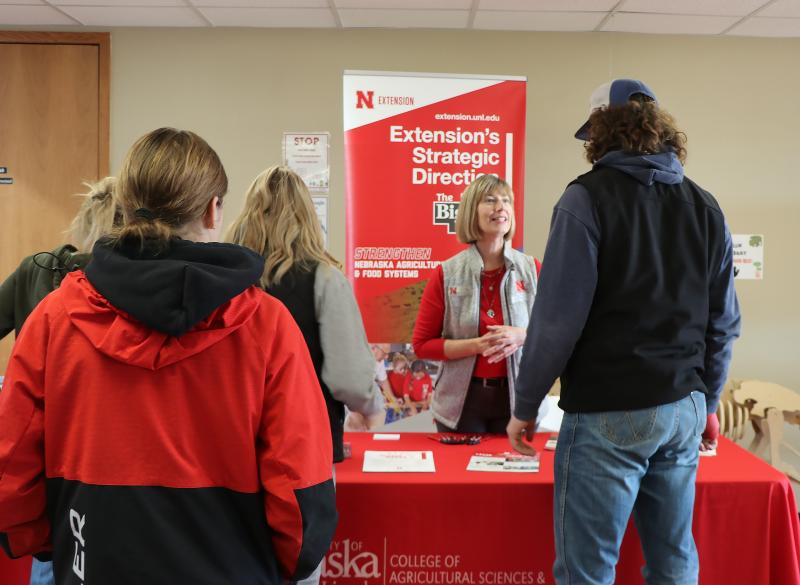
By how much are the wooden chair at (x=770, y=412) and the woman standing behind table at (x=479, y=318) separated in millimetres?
1904

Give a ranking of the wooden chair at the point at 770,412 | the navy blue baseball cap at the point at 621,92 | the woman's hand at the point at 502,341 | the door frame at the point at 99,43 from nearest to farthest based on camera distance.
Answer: the navy blue baseball cap at the point at 621,92 → the woman's hand at the point at 502,341 → the wooden chair at the point at 770,412 → the door frame at the point at 99,43

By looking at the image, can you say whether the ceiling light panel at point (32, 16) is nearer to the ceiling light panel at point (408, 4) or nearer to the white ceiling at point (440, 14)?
the white ceiling at point (440, 14)

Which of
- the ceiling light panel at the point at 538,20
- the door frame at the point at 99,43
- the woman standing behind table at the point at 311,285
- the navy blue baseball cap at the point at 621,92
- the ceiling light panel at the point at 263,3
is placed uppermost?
the ceiling light panel at the point at 538,20

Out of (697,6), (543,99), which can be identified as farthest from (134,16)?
(697,6)

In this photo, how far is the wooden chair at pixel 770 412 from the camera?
12.3 feet

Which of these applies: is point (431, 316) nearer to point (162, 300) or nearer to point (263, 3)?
point (162, 300)

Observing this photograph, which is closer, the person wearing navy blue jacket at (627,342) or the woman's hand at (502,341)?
the person wearing navy blue jacket at (627,342)

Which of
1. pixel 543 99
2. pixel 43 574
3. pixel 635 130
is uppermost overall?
pixel 543 99

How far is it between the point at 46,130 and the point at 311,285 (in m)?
3.34

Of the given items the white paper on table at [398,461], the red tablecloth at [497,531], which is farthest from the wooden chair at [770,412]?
the white paper on table at [398,461]

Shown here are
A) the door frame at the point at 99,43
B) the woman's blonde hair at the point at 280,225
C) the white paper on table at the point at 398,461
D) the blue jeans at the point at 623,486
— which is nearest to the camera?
the blue jeans at the point at 623,486

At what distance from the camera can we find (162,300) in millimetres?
981

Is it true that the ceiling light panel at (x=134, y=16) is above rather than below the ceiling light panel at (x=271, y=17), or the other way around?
below

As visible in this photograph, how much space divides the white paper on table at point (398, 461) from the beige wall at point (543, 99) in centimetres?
239
